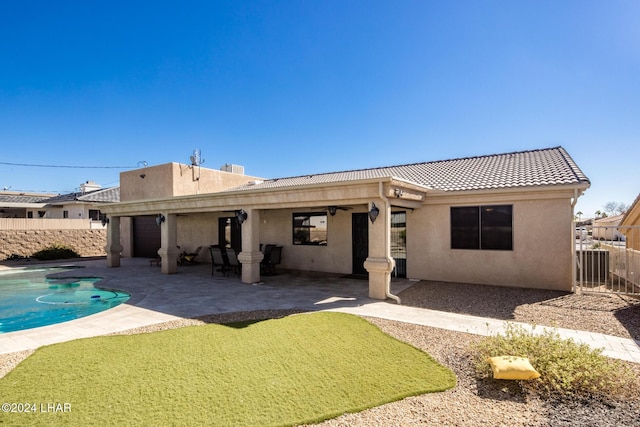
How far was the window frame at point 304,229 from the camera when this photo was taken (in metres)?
15.2

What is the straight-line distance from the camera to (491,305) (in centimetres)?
868

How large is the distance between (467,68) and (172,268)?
588 inches

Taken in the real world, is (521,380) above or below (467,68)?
below

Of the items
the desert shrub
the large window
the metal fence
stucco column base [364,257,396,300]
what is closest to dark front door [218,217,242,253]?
stucco column base [364,257,396,300]

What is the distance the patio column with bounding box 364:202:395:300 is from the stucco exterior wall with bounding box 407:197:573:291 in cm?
355

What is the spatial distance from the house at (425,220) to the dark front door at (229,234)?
2.01 metres

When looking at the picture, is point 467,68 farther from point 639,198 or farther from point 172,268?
point 172,268

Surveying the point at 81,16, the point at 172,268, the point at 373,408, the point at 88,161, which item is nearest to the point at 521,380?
the point at 373,408

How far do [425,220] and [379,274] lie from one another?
3884mm

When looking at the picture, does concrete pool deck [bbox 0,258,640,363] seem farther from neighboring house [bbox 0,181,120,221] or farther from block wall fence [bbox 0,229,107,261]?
neighboring house [bbox 0,181,120,221]

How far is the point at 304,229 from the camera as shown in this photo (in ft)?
52.3

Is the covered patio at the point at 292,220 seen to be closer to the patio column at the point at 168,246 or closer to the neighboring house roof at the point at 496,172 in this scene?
the patio column at the point at 168,246

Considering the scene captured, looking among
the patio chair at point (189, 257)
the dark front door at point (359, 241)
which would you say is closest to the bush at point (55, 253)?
the patio chair at point (189, 257)

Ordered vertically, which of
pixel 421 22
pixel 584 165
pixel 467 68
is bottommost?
pixel 584 165
